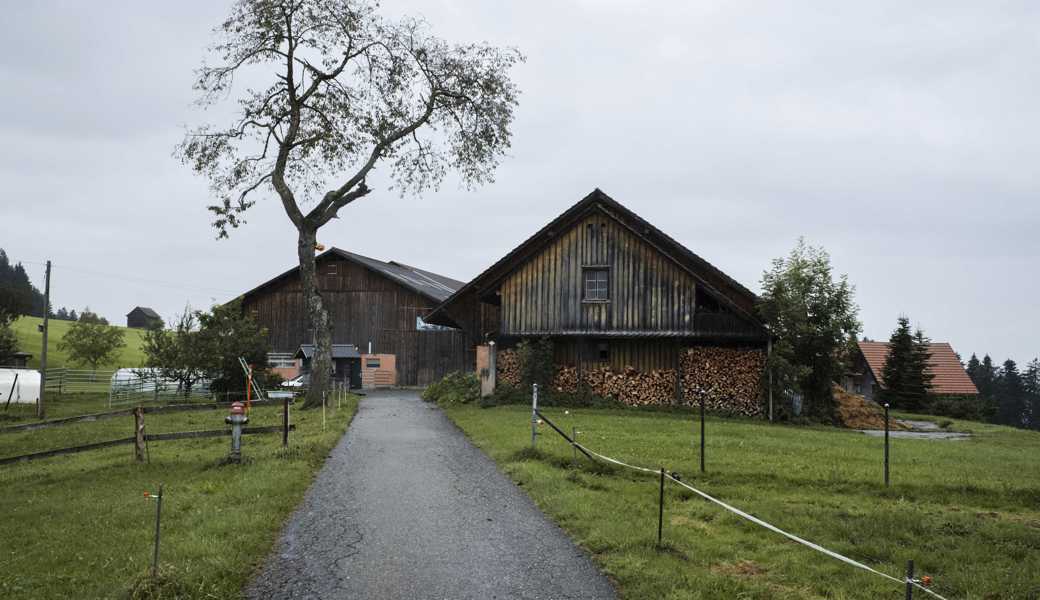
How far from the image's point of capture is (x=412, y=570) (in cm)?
820

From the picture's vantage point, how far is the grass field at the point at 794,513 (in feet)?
25.3

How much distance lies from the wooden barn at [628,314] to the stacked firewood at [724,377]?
37 mm

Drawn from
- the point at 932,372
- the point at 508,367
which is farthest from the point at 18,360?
the point at 932,372

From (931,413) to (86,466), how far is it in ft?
158

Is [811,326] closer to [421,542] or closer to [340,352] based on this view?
[421,542]

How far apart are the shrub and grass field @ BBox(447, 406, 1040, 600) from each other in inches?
481

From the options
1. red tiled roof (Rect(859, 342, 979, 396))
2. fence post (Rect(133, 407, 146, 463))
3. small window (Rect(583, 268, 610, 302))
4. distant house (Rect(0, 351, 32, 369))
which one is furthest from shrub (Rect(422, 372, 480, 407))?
red tiled roof (Rect(859, 342, 979, 396))

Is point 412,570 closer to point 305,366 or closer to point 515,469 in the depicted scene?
point 515,469

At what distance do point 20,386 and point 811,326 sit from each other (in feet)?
117

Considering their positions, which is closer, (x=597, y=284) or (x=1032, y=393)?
(x=597, y=284)

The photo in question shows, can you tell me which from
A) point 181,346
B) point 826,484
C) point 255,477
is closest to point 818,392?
point 826,484

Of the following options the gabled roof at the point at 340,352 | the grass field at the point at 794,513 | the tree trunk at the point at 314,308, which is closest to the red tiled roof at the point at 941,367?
the gabled roof at the point at 340,352

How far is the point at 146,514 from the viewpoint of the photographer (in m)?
10.8

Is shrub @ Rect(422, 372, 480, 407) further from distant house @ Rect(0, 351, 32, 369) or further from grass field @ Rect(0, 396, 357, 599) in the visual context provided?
distant house @ Rect(0, 351, 32, 369)
